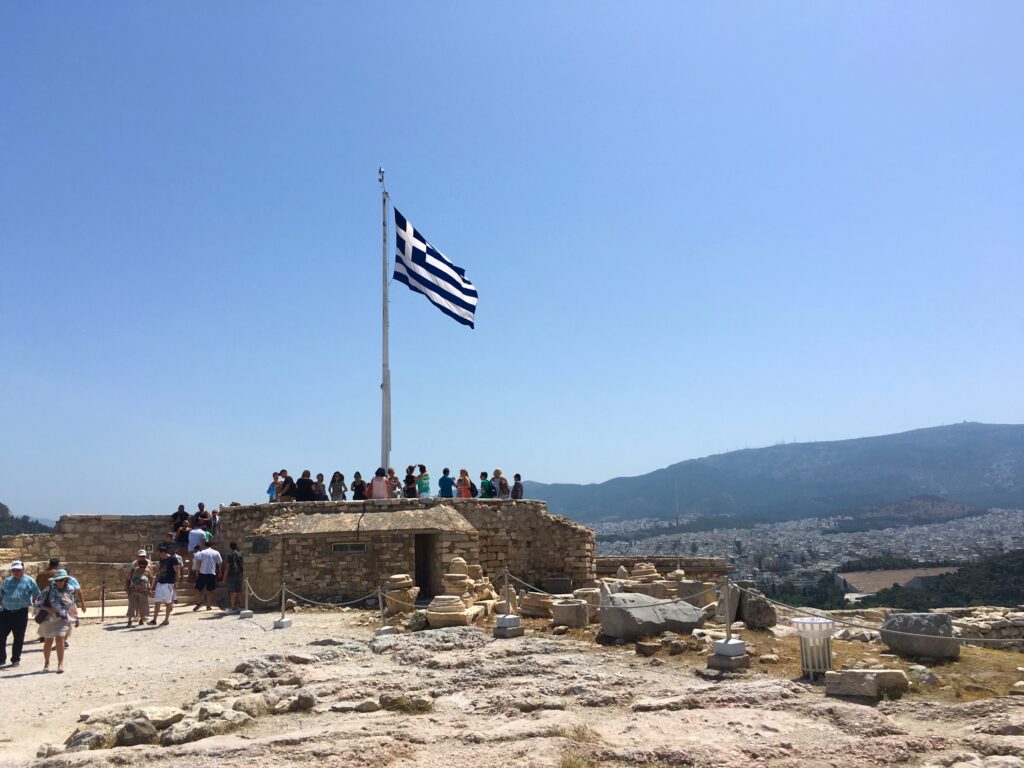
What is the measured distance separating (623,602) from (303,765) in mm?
6082

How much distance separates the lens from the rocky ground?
726 centimetres

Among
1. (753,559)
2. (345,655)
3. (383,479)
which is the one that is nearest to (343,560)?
(383,479)

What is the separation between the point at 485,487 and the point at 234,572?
6.81 meters

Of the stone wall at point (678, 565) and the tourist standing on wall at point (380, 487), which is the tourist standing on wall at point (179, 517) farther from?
the stone wall at point (678, 565)

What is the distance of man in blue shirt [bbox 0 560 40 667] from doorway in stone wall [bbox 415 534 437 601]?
8.34m

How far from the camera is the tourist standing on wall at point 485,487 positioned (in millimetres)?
21656

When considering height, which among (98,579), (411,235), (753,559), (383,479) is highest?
(411,235)

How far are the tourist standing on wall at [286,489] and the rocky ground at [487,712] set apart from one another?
27.1 ft

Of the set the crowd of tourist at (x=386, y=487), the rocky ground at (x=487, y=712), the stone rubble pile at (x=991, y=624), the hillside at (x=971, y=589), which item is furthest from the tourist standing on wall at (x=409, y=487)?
Result: the hillside at (x=971, y=589)

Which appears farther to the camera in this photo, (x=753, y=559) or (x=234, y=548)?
(x=753, y=559)

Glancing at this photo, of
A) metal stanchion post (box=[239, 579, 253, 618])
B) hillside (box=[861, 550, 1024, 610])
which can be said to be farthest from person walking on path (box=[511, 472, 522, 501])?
hillside (box=[861, 550, 1024, 610])

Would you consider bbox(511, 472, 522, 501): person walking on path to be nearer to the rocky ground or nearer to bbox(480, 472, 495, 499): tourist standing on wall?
bbox(480, 472, 495, 499): tourist standing on wall

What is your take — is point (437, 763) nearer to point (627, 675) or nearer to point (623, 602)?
point (627, 675)

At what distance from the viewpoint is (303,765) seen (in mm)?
7246
